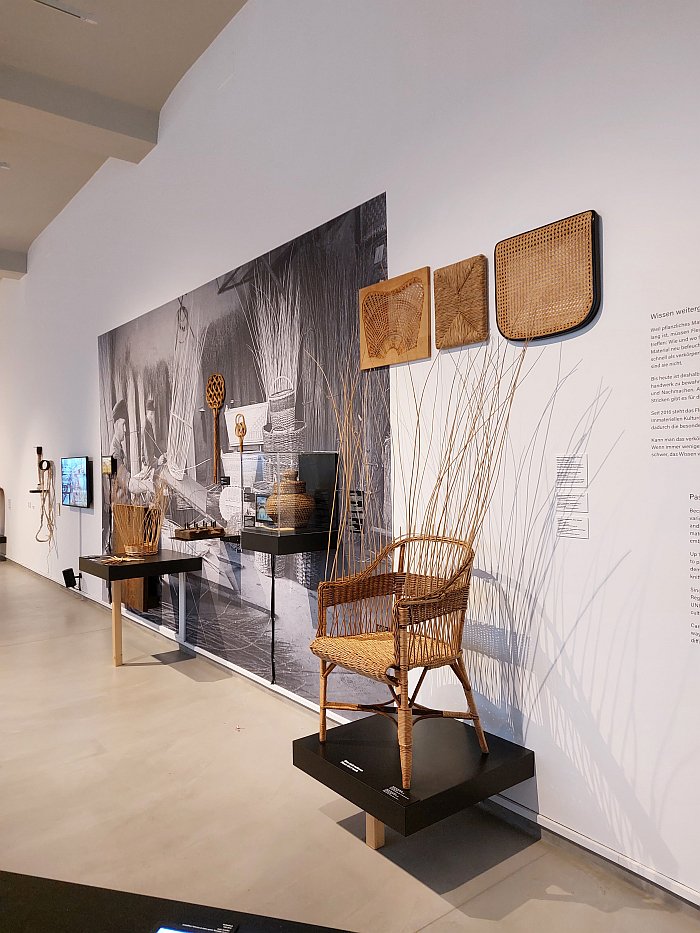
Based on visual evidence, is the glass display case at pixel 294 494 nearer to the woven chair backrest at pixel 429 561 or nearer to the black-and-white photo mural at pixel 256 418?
the black-and-white photo mural at pixel 256 418

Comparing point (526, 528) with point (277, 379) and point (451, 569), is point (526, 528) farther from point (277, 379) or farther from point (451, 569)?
point (277, 379)

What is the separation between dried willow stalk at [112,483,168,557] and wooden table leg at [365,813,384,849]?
9.69 feet

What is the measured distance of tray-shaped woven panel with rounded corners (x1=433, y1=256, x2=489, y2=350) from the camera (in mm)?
2654

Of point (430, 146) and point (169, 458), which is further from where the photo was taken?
point (169, 458)

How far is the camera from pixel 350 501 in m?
3.37

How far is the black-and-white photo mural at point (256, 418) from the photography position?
3.35 metres

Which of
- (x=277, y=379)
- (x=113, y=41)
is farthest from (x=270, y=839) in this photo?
(x=113, y=41)

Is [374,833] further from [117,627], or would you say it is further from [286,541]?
[117,627]

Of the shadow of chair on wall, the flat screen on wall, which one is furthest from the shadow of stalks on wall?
the flat screen on wall

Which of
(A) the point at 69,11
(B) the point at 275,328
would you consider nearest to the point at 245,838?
(B) the point at 275,328

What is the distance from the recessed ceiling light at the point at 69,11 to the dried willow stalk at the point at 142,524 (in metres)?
3.13

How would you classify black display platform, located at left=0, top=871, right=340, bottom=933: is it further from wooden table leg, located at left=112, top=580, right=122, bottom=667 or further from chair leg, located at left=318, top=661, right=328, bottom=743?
wooden table leg, located at left=112, top=580, right=122, bottom=667

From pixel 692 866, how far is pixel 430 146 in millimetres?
2769

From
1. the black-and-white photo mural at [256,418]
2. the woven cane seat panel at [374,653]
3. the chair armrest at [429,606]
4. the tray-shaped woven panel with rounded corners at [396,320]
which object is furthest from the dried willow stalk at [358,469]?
the chair armrest at [429,606]
